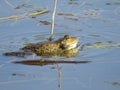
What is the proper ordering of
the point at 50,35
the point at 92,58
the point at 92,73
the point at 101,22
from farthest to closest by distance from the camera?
the point at 101,22, the point at 50,35, the point at 92,58, the point at 92,73

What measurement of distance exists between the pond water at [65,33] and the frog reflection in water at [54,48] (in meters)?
0.20

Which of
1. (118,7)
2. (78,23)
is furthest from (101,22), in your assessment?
(118,7)

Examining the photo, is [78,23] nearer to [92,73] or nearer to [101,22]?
[101,22]

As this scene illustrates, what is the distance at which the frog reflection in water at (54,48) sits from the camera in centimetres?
803

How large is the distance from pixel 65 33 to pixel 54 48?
1.07m

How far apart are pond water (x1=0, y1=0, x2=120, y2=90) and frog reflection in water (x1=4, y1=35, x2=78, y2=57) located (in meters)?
0.20

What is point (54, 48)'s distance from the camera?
8219mm

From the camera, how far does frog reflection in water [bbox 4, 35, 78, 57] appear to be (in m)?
8.03

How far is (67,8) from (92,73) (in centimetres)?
409

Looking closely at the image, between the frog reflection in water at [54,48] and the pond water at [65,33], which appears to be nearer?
the pond water at [65,33]

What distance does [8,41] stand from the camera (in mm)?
8711

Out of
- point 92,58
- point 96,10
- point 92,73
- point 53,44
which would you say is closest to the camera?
point 92,73

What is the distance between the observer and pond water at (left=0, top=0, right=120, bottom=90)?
21.5 feet

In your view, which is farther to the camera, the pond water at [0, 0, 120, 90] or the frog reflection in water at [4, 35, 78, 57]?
the frog reflection in water at [4, 35, 78, 57]
